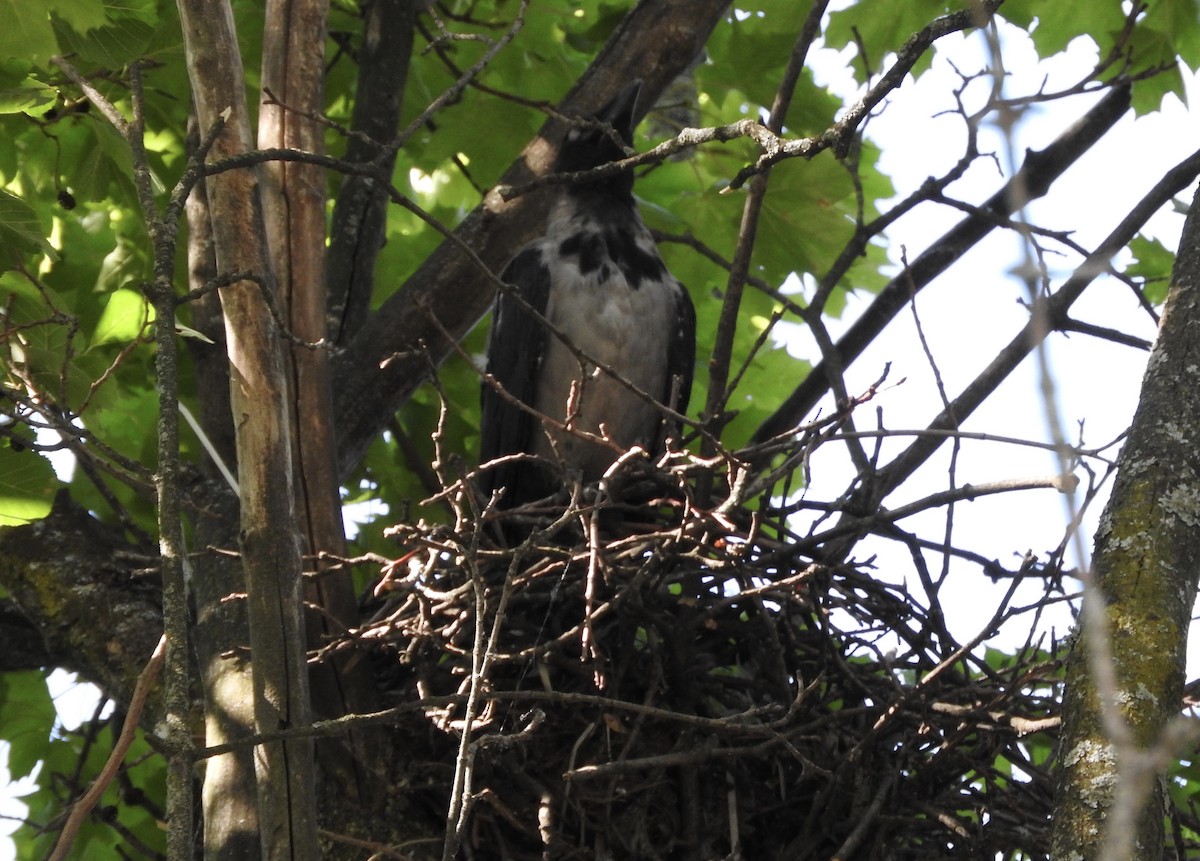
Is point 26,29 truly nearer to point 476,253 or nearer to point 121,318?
point 121,318

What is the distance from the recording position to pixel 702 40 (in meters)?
3.70

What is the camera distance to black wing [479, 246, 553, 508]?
12.8 ft

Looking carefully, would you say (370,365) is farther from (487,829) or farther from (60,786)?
(60,786)

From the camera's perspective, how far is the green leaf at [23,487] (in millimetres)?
2650

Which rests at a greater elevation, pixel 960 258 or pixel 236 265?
pixel 960 258

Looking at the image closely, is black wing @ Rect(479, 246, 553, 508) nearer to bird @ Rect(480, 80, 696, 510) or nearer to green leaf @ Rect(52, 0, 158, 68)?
bird @ Rect(480, 80, 696, 510)

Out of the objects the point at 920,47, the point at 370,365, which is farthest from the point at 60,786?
the point at 920,47

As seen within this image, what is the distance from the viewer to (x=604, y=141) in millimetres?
4309

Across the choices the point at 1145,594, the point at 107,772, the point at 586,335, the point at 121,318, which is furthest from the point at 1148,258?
the point at 107,772

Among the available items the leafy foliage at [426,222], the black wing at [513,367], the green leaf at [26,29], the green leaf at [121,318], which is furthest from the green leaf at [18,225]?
the black wing at [513,367]

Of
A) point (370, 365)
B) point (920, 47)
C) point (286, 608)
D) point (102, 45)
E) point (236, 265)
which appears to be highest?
point (102, 45)

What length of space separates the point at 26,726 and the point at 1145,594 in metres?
3.33

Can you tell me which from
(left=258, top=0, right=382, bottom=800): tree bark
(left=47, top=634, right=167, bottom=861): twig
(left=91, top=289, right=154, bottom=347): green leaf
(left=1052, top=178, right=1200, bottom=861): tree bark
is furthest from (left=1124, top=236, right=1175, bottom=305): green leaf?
(left=47, top=634, right=167, bottom=861): twig

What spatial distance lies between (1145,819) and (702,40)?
8.56ft
